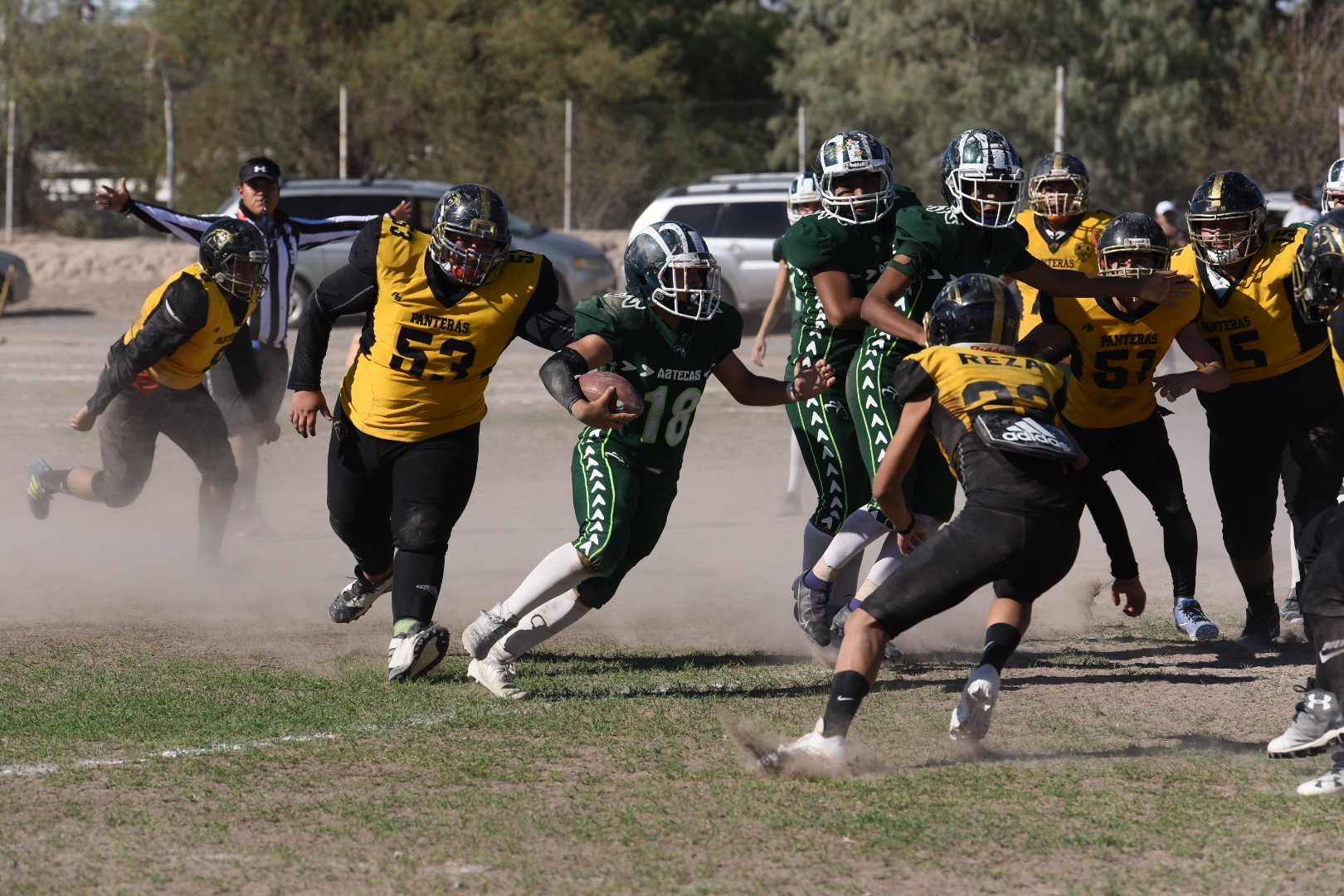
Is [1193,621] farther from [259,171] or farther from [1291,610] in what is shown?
[259,171]

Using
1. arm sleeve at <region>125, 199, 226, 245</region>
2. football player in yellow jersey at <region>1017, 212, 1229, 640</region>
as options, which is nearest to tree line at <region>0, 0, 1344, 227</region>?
arm sleeve at <region>125, 199, 226, 245</region>

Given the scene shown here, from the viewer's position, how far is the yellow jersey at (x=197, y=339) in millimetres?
8023

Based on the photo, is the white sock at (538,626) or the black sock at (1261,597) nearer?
the white sock at (538,626)

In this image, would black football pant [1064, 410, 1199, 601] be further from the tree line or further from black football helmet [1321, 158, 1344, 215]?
the tree line

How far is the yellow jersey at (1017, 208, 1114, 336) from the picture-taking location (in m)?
7.49

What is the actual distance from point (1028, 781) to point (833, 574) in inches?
70.5

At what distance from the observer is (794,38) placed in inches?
1390

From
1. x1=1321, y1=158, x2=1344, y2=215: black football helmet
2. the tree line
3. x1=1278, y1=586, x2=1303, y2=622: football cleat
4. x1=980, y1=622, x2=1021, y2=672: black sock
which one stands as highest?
the tree line

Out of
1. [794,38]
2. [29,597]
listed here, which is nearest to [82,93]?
[794,38]

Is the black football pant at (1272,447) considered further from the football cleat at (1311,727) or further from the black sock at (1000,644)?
the black sock at (1000,644)

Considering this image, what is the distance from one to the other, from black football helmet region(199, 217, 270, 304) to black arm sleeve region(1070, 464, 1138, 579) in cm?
429

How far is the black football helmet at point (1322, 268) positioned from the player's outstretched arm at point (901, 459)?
1.27 m

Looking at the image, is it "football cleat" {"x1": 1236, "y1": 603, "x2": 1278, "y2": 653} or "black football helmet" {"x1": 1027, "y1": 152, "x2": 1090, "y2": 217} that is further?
"black football helmet" {"x1": 1027, "y1": 152, "x2": 1090, "y2": 217}

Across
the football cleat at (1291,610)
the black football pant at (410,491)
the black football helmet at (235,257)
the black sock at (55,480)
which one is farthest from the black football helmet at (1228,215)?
the black sock at (55,480)
